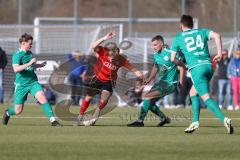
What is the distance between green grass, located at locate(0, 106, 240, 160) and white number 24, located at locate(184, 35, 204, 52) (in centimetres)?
154

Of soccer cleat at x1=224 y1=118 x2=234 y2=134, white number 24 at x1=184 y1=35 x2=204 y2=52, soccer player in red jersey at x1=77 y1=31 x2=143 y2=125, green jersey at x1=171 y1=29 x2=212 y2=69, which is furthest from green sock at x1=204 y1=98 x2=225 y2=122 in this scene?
soccer player in red jersey at x1=77 y1=31 x2=143 y2=125

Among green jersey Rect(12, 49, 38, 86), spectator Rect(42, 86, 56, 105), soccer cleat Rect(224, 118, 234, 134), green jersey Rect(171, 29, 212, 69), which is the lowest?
spectator Rect(42, 86, 56, 105)

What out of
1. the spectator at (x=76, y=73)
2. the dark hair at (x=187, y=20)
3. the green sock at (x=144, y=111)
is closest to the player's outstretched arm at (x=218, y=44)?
the dark hair at (x=187, y=20)

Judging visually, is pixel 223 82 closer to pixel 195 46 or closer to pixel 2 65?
pixel 2 65

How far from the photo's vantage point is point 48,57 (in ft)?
113

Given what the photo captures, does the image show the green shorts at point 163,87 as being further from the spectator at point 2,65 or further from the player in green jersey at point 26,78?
the spectator at point 2,65

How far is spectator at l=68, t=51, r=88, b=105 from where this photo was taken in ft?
105

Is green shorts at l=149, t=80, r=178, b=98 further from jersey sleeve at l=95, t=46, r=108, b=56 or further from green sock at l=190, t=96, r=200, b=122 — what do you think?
green sock at l=190, t=96, r=200, b=122

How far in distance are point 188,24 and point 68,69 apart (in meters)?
17.4

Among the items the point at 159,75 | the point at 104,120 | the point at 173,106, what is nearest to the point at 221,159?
the point at 159,75

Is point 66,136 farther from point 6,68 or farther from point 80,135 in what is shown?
point 6,68

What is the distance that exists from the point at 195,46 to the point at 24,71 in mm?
3806

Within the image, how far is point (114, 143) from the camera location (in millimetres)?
13656

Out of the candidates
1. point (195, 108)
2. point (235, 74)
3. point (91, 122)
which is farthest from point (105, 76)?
point (235, 74)
